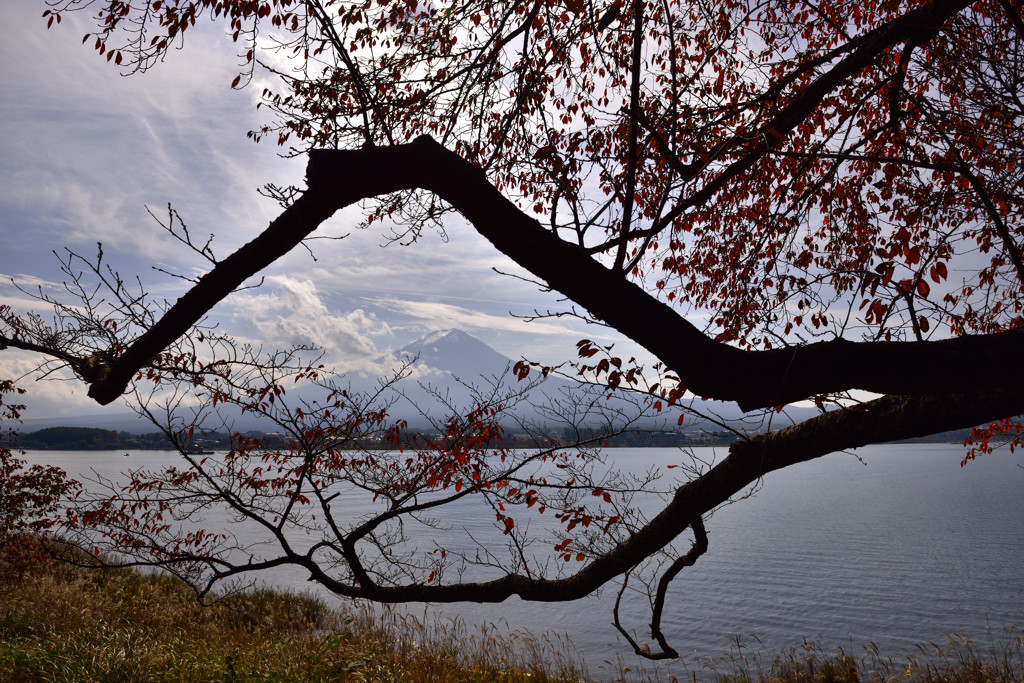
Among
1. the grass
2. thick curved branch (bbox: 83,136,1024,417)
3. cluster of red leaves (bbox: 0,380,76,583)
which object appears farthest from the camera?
cluster of red leaves (bbox: 0,380,76,583)

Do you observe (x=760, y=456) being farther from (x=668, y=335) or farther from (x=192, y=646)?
(x=192, y=646)

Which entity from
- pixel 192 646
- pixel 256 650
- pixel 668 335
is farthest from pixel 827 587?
pixel 668 335

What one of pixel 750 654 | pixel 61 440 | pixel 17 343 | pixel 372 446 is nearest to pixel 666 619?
pixel 750 654

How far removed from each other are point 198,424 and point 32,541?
37.5 feet

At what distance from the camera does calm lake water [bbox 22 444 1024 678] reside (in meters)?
18.4

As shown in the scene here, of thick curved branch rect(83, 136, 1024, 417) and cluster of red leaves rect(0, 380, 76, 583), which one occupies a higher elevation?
thick curved branch rect(83, 136, 1024, 417)

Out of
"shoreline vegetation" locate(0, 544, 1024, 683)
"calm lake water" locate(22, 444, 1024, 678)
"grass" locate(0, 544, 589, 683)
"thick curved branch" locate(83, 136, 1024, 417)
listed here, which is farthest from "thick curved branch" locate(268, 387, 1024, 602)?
"calm lake water" locate(22, 444, 1024, 678)

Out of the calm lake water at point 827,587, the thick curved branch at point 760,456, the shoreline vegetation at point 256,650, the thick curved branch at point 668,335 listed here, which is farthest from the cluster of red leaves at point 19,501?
the thick curved branch at point 668,335

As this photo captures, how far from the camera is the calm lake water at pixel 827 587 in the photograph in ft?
60.3

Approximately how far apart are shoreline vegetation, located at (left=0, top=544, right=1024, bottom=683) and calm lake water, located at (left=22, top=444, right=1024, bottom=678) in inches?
79.2

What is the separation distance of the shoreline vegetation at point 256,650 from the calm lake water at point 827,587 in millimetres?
2012

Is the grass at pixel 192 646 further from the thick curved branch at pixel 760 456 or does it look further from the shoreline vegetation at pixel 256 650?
the thick curved branch at pixel 760 456

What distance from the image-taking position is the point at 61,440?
30.5 metres

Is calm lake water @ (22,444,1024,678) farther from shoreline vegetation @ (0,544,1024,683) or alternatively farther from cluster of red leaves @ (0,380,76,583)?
cluster of red leaves @ (0,380,76,583)
